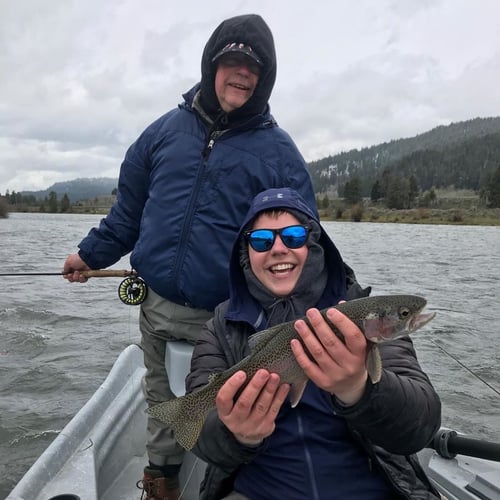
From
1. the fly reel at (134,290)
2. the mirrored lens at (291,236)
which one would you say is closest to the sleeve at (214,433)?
the mirrored lens at (291,236)

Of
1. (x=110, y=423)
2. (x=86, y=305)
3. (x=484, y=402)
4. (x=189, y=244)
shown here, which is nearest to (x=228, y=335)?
(x=189, y=244)

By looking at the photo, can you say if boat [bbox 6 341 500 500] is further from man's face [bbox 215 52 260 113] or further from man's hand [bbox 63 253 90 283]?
man's face [bbox 215 52 260 113]

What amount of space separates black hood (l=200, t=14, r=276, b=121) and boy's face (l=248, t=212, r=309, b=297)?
1.21 metres

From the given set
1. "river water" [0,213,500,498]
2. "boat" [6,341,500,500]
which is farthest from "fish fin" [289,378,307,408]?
"river water" [0,213,500,498]

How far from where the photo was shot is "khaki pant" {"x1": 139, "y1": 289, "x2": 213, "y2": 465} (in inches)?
154

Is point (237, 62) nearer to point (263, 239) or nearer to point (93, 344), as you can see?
point (263, 239)

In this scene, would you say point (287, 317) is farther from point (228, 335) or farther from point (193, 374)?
point (193, 374)

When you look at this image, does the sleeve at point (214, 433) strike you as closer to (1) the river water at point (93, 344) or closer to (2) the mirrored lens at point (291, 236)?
(2) the mirrored lens at point (291, 236)

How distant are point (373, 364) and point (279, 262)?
924 millimetres

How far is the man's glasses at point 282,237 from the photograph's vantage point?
294cm

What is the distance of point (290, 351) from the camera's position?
2.40 metres

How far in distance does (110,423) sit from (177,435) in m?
2.40

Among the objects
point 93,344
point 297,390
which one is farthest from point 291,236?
point 93,344

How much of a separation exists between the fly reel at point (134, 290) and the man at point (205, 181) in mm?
106
